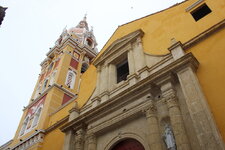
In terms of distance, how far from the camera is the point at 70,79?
19.0m

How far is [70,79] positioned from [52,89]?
320 cm

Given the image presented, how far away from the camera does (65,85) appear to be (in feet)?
57.6

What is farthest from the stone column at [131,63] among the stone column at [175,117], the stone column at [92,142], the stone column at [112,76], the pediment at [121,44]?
the stone column at [92,142]

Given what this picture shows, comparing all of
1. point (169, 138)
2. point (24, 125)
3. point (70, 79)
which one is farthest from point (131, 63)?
point (24, 125)

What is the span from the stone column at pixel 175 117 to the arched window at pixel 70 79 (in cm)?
1174

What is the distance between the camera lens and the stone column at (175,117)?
597 cm

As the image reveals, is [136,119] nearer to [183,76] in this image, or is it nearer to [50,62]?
[183,76]

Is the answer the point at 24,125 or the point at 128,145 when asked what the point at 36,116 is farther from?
the point at 128,145

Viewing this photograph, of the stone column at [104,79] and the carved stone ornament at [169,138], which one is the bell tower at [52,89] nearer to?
the stone column at [104,79]

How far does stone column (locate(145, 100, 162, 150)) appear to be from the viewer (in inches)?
261

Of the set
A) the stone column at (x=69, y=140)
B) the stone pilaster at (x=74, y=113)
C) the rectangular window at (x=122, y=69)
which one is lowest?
the stone column at (x=69, y=140)

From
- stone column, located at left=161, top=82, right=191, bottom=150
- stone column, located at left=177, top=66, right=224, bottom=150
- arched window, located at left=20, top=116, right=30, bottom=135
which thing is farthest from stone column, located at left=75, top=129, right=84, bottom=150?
arched window, located at left=20, top=116, right=30, bottom=135

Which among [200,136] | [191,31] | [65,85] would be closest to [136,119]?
[200,136]

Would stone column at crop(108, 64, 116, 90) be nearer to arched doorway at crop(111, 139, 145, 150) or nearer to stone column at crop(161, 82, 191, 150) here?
arched doorway at crop(111, 139, 145, 150)
